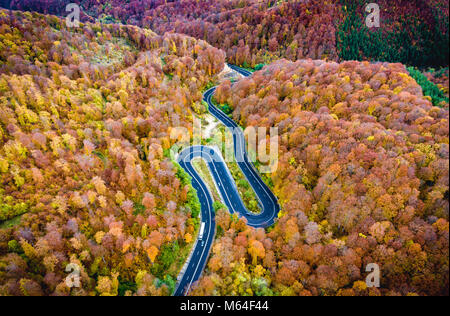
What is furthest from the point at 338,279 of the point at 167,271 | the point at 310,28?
the point at 310,28

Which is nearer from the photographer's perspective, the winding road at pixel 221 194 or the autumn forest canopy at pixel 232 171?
the autumn forest canopy at pixel 232 171

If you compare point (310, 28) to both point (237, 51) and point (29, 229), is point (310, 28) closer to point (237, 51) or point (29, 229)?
point (237, 51)

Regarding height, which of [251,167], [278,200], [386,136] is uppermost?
[386,136]

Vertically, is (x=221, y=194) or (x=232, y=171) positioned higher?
(x=232, y=171)

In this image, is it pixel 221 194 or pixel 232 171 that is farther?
pixel 232 171
